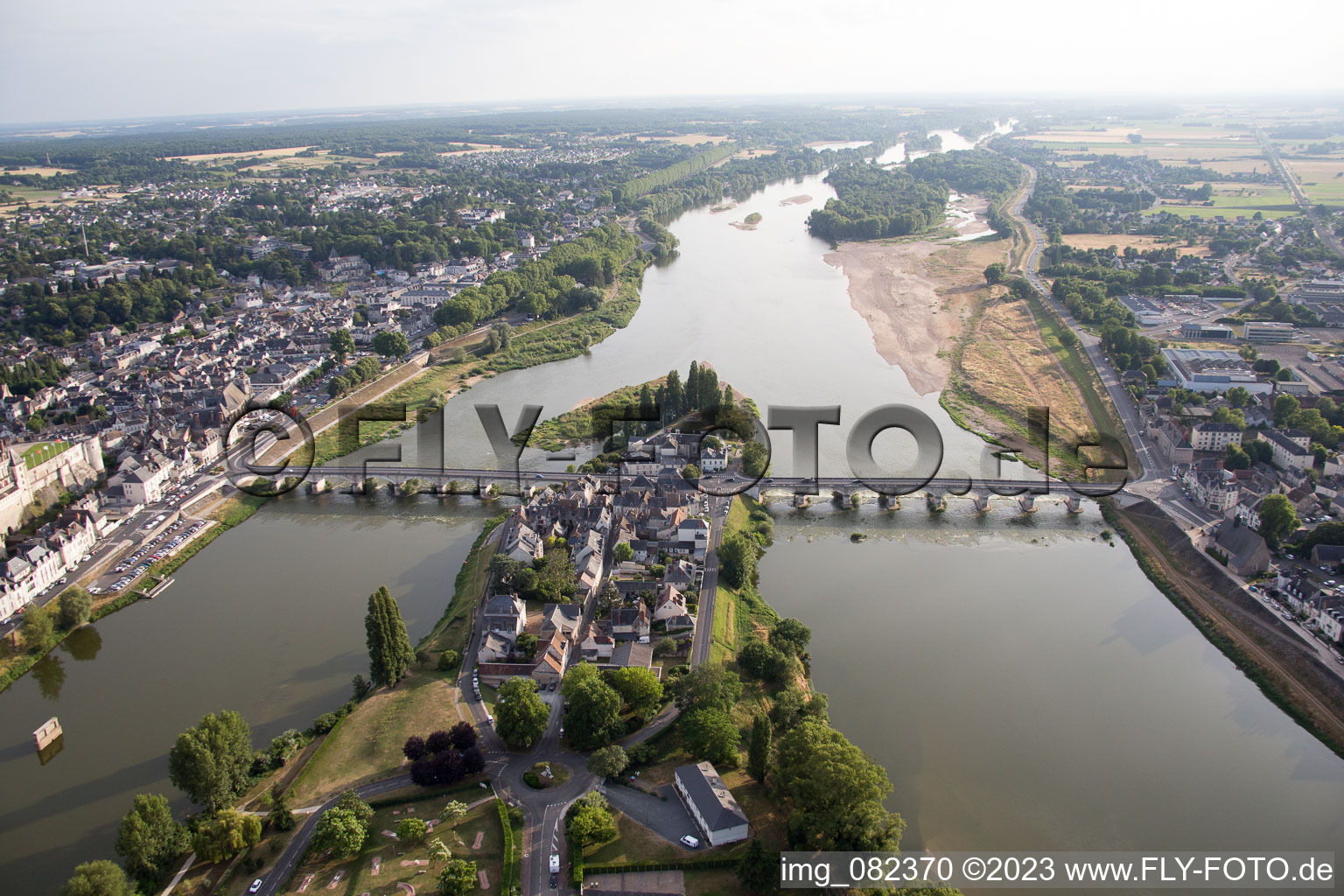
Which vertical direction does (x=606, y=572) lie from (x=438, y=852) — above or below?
above

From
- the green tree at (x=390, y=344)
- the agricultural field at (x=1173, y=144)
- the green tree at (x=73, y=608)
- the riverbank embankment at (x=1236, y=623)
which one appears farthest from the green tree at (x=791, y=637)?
the agricultural field at (x=1173, y=144)

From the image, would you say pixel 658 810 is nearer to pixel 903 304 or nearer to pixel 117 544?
pixel 117 544

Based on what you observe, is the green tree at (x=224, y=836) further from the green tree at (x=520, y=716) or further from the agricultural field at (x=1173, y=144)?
the agricultural field at (x=1173, y=144)

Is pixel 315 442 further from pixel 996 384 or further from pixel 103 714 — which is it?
pixel 996 384

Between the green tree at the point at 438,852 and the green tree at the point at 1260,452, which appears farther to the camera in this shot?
the green tree at the point at 1260,452

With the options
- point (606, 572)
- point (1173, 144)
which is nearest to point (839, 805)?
point (606, 572)

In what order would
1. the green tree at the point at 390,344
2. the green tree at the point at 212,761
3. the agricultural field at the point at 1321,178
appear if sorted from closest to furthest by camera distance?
1. the green tree at the point at 212,761
2. the green tree at the point at 390,344
3. the agricultural field at the point at 1321,178
